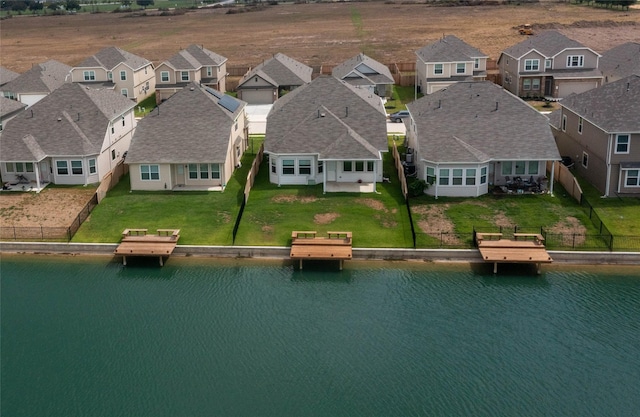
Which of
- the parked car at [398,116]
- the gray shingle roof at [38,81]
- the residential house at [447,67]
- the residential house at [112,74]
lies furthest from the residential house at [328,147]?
the gray shingle roof at [38,81]

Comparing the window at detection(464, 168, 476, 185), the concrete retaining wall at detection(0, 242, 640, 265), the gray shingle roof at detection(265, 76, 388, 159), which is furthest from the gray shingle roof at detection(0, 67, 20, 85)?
the window at detection(464, 168, 476, 185)

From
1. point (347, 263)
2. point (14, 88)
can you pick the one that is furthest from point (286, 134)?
point (14, 88)

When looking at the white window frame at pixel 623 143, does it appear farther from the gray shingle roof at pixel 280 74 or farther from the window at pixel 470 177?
the gray shingle roof at pixel 280 74

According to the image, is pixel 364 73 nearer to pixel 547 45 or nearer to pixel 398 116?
pixel 398 116

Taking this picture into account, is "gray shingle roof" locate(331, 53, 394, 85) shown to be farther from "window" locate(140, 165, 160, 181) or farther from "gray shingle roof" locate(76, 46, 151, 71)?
"window" locate(140, 165, 160, 181)

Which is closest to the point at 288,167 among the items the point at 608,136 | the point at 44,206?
the point at 44,206
